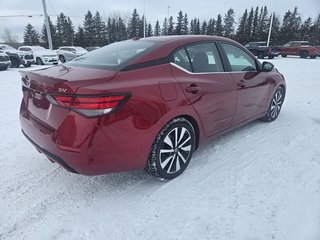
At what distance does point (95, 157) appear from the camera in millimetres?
2180

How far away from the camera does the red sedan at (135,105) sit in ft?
7.02

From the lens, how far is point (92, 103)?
2.08 metres

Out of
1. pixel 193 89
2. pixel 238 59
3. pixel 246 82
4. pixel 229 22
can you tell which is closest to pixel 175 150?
pixel 193 89

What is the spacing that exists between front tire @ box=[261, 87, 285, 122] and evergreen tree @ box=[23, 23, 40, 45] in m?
63.8

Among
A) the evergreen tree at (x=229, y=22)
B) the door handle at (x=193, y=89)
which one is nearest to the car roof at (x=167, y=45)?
the door handle at (x=193, y=89)

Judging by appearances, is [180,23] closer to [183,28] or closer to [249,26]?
[183,28]

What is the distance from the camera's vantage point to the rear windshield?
256 centimetres

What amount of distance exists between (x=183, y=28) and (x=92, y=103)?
6402 cm

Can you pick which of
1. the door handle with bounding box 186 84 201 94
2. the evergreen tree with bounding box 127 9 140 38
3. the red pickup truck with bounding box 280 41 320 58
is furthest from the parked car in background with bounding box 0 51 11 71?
the evergreen tree with bounding box 127 9 140 38

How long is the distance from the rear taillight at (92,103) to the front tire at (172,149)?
2.16ft

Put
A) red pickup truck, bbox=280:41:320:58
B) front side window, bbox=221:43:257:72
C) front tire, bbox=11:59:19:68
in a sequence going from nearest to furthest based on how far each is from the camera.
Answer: front side window, bbox=221:43:257:72 < front tire, bbox=11:59:19:68 < red pickup truck, bbox=280:41:320:58

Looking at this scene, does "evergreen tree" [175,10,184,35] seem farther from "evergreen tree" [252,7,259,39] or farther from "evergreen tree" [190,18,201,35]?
"evergreen tree" [252,7,259,39]

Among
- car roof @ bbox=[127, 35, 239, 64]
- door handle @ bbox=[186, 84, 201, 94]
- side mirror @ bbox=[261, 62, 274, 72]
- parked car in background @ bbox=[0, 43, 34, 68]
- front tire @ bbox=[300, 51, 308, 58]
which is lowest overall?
front tire @ bbox=[300, 51, 308, 58]

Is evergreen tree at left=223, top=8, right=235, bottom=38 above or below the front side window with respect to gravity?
above
